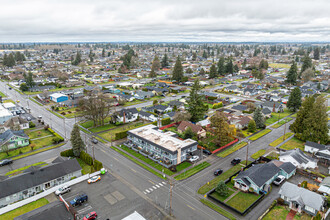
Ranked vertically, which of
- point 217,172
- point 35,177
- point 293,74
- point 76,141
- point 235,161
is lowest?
point 217,172

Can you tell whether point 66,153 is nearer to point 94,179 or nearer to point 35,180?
point 35,180

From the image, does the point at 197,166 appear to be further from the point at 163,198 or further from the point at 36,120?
the point at 36,120

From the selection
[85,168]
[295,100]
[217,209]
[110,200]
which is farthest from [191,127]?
[295,100]

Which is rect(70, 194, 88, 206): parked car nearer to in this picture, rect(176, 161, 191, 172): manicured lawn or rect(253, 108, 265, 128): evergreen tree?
rect(176, 161, 191, 172): manicured lawn

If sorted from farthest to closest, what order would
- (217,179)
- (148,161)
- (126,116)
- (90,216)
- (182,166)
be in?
(126,116)
(148,161)
(182,166)
(217,179)
(90,216)

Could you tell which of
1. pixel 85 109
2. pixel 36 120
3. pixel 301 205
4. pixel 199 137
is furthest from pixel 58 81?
pixel 301 205

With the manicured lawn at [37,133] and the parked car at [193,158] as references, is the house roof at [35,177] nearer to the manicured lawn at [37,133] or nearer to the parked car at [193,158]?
the manicured lawn at [37,133]
